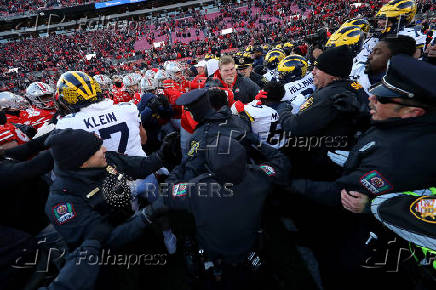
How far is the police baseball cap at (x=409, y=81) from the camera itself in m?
1.44

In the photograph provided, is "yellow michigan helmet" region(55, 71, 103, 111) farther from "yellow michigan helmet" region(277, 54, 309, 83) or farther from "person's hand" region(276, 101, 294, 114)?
"yellow michigan helmet" region(277, 54, 309, 83)

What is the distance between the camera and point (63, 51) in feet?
120

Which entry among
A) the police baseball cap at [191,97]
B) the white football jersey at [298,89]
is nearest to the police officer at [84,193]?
the police baseball cap at [191,97]

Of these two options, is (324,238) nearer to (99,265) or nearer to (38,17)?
(99,265)

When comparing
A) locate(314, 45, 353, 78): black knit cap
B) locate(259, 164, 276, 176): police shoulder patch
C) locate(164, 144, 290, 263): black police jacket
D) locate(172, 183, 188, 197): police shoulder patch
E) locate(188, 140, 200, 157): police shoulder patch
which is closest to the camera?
locate(164, 144, 290, 263): black police jacket

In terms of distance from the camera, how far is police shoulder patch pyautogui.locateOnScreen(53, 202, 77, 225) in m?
1.79

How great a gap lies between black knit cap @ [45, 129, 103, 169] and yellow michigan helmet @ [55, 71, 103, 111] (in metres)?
0.81

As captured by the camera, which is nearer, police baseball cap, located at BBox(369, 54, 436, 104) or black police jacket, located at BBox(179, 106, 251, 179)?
police baseball cap, located at BBox(369, 54, 436, 104)

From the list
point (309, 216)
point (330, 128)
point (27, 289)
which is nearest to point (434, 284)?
point (330, 128)

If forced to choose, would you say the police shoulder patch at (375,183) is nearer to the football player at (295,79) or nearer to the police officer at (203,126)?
the police officer at (203,126)

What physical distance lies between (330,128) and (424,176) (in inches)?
41.0

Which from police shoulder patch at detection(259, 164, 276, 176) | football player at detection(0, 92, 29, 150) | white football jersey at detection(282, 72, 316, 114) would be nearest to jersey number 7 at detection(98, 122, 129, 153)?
football player at detection(0, 92, 29, 150)

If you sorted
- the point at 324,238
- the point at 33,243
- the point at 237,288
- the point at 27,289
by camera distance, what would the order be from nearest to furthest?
the point at 27,289, the point at 33,243, the point at 237,288, the point at 324,238

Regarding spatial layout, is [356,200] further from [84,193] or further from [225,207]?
[84,193]
